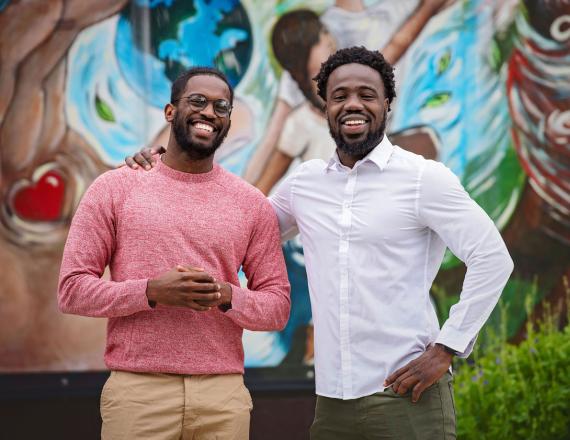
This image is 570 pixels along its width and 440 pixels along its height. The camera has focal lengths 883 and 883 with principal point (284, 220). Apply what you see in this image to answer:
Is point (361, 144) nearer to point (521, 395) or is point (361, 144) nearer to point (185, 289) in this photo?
point (185, 289)

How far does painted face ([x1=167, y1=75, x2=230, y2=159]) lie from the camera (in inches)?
132

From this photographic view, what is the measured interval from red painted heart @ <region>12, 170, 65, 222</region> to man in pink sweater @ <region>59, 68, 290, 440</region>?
255cm

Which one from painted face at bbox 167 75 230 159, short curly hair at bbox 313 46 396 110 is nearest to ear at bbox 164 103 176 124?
painted face at bbox 167 75 230 159

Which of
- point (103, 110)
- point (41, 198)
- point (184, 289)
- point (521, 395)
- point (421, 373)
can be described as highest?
point (103, 110)

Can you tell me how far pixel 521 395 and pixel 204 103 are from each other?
264 centimetres

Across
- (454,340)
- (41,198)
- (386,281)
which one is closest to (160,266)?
(386,281)

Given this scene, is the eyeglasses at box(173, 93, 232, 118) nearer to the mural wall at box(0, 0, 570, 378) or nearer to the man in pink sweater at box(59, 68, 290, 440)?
the man in pink sweater at box(59, 68, 290, 440)

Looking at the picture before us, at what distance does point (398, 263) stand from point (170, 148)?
39.1 inches

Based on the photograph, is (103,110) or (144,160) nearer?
(144,160)

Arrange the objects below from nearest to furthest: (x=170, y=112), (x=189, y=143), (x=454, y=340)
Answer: (x=454, y=340) < (x=189, y=143) < (x=170, y=112)

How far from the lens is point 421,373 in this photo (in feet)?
10.1

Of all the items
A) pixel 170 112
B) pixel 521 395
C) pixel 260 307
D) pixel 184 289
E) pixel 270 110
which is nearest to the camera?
pixel 184 289

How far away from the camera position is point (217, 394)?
10.5 feet

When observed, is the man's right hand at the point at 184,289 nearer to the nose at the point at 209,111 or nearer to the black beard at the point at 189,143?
the black beard at the point at 189,143
